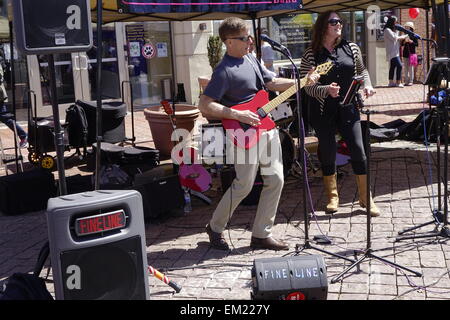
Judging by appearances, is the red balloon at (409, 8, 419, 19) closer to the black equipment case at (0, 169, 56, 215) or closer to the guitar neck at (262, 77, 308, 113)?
the black equipment case at (0, 169, 56, 215)

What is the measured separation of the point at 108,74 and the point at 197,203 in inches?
319

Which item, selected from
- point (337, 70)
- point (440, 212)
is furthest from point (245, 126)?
point (440, 212)

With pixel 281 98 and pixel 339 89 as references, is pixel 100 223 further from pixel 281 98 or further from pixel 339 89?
pixel 339 89

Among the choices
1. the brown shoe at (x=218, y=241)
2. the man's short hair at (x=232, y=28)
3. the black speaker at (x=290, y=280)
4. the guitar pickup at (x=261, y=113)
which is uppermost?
the man's short hair at (x=232, y=28)

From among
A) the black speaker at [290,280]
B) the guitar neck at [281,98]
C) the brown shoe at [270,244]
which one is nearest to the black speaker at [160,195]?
the brown shoe at [270,244]

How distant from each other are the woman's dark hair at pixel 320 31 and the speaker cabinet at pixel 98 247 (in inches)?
113

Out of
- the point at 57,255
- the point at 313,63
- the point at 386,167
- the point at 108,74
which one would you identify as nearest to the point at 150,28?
the point at 108,74

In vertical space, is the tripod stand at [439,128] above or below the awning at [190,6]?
below

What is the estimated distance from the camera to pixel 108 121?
8.97 m

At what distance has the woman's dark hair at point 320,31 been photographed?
5.48 meters

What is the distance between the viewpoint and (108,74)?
13.9m

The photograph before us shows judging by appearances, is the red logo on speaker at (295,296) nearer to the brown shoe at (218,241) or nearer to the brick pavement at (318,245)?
the brick pavement at (318,245)

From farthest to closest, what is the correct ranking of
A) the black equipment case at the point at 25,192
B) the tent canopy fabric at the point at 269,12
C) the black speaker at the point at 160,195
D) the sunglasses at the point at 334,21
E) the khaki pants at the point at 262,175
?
the tent canopy fabric at the point at 269,12 < the black equipment case at the point at 25,192 < the black speaker at the point at 160,195 < the sunglasses at the point at 334,21 < the khaki pants at the point at 262,175

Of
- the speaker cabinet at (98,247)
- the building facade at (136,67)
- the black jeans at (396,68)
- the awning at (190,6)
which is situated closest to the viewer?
the speaker cabinet at (98,247)
